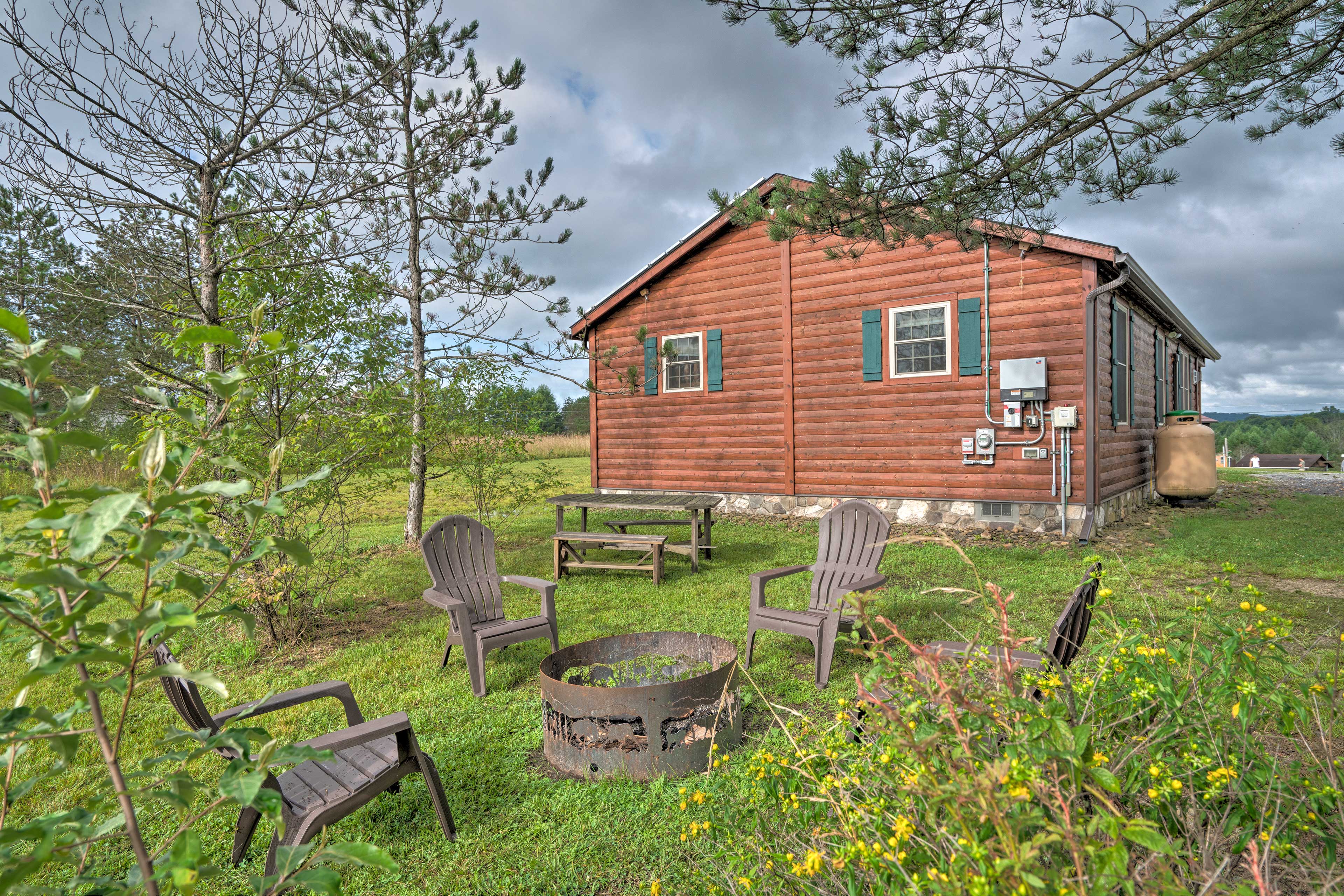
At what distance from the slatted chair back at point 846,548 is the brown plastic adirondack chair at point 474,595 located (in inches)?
73.0

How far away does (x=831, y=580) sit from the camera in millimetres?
4719

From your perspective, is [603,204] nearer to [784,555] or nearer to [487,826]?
[784,555]

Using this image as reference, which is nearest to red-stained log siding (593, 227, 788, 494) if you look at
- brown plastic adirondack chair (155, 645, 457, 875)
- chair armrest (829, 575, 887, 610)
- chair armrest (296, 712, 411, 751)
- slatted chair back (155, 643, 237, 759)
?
chair armrest (829, 575, 887, 610)

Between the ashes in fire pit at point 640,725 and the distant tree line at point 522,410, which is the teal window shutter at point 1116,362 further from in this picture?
the ashes in fire pit at point 640,725

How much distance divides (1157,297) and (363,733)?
474 inches

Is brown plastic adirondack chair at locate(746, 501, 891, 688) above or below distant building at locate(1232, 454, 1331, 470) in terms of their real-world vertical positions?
above

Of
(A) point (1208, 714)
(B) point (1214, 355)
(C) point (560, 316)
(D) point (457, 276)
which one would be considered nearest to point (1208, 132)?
(A) point (1208, 714)

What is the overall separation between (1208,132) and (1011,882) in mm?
4656

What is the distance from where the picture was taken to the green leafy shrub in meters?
1.09

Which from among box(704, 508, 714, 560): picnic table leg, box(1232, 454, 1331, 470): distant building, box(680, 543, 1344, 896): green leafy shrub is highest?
box(680, 543, 1344, 896): green leafy shrub

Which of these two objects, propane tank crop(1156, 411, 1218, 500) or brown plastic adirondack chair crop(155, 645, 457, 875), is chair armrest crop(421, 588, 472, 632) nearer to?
brown plastic adirondack chair crop(155, 645, 457, 875)

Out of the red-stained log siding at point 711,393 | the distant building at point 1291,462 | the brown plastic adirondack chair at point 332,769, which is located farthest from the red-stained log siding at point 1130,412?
→ the distant building at point 1291,462

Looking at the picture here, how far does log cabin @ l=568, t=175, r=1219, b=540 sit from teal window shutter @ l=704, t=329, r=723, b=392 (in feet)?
0.08

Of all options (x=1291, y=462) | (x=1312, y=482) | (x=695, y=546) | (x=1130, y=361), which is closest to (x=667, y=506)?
(x=695, y=546)
